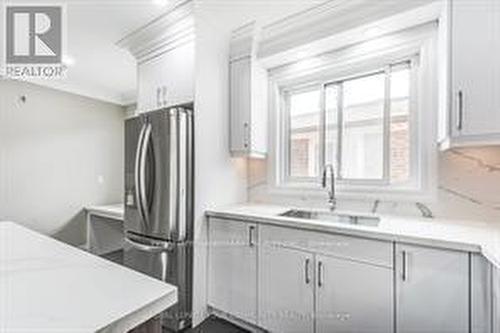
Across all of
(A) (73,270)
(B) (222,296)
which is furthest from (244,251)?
(A) (73,270)

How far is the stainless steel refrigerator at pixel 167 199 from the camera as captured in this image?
7.06 feet

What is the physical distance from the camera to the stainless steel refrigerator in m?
2.15

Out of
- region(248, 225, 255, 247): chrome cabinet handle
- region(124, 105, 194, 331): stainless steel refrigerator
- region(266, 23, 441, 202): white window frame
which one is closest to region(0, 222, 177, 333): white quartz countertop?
region(124, 105, 194, 331): stainless steel refrigerator

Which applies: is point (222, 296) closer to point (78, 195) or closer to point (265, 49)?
point (265, 49)

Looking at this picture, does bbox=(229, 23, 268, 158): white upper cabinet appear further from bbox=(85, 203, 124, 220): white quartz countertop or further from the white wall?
the white wall

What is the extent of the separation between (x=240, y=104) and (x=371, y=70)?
44.2 inches

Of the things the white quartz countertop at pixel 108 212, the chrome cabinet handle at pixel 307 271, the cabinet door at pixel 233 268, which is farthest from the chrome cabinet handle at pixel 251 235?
the white quartz countertop at pixel 108 212

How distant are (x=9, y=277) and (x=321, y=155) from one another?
2.25 meters

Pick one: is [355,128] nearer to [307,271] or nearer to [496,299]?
[307,271]

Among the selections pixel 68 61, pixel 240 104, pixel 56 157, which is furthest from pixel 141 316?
pixel 56 157

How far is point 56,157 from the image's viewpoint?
370 centimetres

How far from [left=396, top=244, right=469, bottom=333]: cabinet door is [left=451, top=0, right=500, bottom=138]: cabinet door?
0.67 meters

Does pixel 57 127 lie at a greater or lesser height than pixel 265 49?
lesser

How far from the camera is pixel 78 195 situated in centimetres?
391
